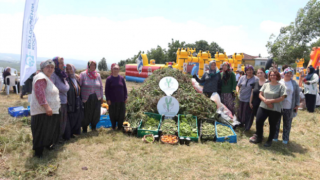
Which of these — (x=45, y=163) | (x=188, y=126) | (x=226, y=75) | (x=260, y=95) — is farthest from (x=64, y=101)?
(x=226, y=75)

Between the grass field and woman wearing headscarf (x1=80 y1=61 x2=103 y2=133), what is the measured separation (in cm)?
38

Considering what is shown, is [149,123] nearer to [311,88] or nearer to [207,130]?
[207,130]

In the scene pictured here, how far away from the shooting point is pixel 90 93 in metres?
4.32

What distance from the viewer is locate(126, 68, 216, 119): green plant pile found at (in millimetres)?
5035

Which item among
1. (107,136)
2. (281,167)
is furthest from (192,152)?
(107,136)

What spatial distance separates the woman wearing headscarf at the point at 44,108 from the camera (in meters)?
2.99

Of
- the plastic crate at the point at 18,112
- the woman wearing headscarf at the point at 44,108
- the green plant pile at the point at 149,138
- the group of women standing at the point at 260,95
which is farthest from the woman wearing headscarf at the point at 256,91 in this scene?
the plastic crate at the point at 18,112

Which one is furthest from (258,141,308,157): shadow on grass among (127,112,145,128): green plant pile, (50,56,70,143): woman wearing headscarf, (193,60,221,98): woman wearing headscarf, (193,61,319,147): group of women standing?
(50,56,70,143): woman wearing headscarf

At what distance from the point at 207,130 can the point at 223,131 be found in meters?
0.39

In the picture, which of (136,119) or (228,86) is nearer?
(136,119)

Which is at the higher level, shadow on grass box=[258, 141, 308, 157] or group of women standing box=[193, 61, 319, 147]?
→ group of women standing box=[193, 61, 319, 147]

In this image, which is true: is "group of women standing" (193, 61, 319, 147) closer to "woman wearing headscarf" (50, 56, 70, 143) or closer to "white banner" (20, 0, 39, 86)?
"woman wearing headscarf" (50, 56, 70, 143)

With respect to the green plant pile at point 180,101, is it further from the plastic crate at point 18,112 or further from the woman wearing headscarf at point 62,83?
the plastic crate at point 18,112

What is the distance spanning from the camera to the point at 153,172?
3027 mm
